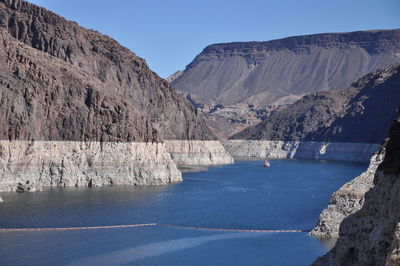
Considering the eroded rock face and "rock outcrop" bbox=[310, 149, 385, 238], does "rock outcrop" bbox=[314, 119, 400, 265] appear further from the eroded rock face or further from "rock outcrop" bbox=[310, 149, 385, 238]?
the eroded rock face

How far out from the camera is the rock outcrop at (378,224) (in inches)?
1029

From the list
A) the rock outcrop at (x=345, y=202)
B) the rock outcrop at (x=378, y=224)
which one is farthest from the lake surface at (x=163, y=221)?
the rock outcrop at (x=378, y=224)

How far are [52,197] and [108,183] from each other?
1618 cm

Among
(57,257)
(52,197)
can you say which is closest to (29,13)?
(52,197)

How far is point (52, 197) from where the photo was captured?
82.9 m

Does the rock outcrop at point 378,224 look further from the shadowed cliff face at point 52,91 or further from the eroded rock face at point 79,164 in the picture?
the shadowed cliff face at point 52,91

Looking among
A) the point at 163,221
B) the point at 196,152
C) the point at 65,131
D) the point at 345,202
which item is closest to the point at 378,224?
the point at 345,202

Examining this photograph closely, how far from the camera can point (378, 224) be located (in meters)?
27.7

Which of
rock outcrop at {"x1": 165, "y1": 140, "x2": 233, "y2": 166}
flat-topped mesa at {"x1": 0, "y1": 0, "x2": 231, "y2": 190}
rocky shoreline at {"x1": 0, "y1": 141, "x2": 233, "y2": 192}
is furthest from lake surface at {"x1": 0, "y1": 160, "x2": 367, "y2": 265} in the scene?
rock outcrop at {"x1": 165, "y1": 140, "x2": 233, "y2": 166}

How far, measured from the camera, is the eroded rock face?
89.0 m

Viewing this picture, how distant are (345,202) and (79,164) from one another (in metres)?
54.2

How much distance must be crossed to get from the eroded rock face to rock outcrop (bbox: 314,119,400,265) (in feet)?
212

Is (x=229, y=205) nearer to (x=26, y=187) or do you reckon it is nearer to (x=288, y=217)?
(x=288, y=217)

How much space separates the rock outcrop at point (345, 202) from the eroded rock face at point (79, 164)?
46.9 meters
